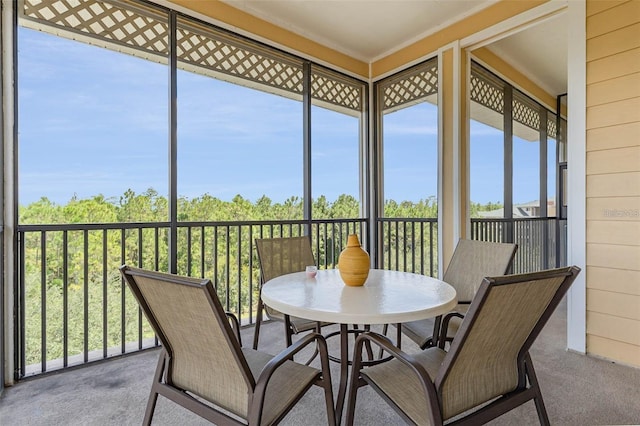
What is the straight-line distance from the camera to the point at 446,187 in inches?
137

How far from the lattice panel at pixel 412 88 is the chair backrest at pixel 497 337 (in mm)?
2984

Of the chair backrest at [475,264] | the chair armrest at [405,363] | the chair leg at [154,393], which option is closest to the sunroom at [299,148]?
the chair backrest at [475,264]

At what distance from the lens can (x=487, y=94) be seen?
4.11 m

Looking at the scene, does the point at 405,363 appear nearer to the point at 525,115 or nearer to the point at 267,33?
the point at 267,33

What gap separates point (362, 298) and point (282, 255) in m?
1.20

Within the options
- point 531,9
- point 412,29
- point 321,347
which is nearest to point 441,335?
point 321,347

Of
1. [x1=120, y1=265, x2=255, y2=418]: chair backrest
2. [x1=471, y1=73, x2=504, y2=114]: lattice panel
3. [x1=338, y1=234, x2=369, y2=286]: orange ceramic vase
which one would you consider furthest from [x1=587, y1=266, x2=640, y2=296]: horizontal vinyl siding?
[x1=120, y1=265, x2=255, y2=418]: chair backrest

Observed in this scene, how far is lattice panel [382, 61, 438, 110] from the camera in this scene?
366 cm

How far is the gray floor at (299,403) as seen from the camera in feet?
5.69

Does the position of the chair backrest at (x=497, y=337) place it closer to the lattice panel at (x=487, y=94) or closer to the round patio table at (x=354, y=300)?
the round patio table at (x=354, y=300)

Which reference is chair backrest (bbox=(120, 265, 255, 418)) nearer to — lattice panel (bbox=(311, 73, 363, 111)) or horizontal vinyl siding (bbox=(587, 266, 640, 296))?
horizontal vinyl siding (bbox=(587, 266, 640, 296))

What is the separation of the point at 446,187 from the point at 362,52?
1.93 metres

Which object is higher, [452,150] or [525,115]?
[525,115]

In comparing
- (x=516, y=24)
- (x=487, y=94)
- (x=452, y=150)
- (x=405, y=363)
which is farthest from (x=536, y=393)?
(x=487, y=94)
